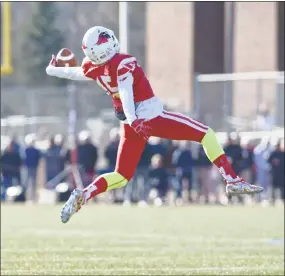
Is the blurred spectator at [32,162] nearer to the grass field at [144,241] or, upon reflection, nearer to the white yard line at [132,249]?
the grass field at [144,241]

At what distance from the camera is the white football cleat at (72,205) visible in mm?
8789

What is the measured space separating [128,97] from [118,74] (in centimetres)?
19

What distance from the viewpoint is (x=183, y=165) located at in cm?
2219

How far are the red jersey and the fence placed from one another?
45.5ft

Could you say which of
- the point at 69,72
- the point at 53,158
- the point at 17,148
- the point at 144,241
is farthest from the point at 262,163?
the point at 69,72

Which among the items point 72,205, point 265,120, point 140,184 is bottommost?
point 140,184

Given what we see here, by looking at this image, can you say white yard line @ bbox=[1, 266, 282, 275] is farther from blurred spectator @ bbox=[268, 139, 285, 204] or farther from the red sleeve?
blurred spectator @ bbox=[268, 139, 285, 204]

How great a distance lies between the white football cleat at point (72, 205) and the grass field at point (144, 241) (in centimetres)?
154

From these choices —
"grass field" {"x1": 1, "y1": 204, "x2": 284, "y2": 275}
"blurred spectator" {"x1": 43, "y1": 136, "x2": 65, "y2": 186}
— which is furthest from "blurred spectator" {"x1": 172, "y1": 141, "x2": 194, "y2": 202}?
"blurred spectator" {"x1": 43, "y1": 136, "x2": 65, "y2": 186}

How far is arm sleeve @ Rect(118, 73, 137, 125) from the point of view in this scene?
8688 mm

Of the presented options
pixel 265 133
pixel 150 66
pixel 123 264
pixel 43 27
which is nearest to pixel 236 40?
pixel 150 66

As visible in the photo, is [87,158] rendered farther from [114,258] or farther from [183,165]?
[114,258]

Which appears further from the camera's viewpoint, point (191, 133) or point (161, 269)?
point (161, 269)

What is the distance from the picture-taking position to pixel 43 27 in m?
51.9
